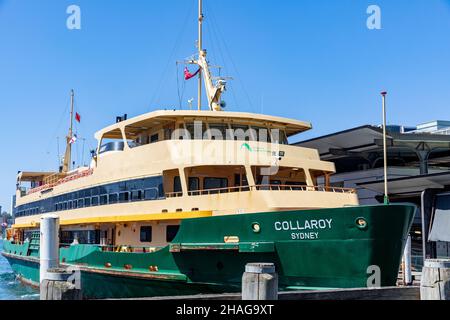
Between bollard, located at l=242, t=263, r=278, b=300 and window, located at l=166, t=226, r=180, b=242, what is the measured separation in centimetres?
970

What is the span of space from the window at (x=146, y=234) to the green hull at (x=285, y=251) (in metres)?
0.95

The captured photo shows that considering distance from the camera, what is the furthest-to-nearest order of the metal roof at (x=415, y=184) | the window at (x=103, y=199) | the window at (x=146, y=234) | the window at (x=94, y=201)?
the metal roof at (x=415, y=184) → the window at (x=94, y=201) → the window at (x=103, y=199) → the window at (x=146, y=234)

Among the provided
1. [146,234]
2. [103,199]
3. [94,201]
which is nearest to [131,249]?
[146,234]

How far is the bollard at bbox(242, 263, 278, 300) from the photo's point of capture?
22.9 feet

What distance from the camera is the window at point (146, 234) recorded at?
57.9ft

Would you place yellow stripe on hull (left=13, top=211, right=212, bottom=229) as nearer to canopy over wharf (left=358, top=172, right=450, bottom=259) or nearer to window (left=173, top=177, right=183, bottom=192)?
window (left=173, top=177, right=183, bottom=192)

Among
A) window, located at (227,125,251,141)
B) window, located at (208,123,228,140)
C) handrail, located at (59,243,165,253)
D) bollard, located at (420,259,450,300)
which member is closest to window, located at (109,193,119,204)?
handrail, located at (59,243,165,253)

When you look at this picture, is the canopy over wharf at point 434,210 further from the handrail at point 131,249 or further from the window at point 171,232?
the handrail at point 131,249

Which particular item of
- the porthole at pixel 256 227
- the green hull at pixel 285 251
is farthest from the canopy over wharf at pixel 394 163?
the porthole at pixel 256 227

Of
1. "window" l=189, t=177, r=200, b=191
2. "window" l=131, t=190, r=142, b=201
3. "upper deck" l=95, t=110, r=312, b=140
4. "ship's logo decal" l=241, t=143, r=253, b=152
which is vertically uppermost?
"upper deck" l=95, t=110, r=312, b=140

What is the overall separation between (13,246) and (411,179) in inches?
812

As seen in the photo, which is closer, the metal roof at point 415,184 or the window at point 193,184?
the window at point 193,184
